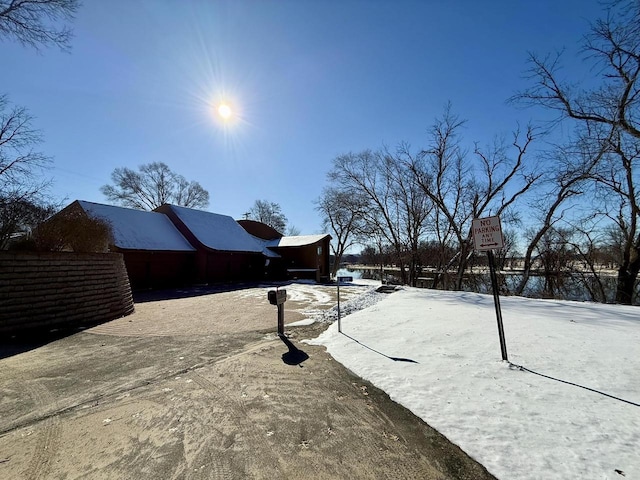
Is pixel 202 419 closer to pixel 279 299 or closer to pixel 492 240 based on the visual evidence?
pixel 279 299

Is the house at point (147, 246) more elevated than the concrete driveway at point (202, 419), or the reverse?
the house at point (147, 246)

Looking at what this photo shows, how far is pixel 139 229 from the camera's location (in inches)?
727

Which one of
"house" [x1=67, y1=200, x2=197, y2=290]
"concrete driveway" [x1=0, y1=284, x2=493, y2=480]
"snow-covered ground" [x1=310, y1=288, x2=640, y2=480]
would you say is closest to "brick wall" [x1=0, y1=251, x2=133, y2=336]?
"concrete driveway" [x1=0, y1=284, x2=493, y2=480]

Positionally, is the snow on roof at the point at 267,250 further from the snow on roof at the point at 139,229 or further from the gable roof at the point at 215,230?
the snow on roof at the point at 139,229

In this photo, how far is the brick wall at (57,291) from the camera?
634 centimetres

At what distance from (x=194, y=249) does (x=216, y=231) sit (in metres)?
3.46

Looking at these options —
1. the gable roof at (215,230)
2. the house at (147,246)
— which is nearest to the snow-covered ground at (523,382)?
the house at (147,246)

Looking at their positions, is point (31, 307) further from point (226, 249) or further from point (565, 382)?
point (226, 249)

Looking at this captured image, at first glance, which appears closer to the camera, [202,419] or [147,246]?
[202,419]

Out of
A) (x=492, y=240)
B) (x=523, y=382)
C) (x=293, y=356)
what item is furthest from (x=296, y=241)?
(x=523, y=382)

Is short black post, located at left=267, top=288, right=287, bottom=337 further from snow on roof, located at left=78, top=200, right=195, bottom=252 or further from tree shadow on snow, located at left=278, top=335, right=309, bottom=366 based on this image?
snow on roof, located at left=78, top=200, right=195, bottom=252

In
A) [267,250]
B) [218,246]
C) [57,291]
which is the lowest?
[57,291]

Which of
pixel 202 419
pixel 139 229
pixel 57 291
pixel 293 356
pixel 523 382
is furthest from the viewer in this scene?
pixel 139 229

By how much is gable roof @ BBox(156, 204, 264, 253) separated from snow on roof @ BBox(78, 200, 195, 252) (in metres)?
1.00
